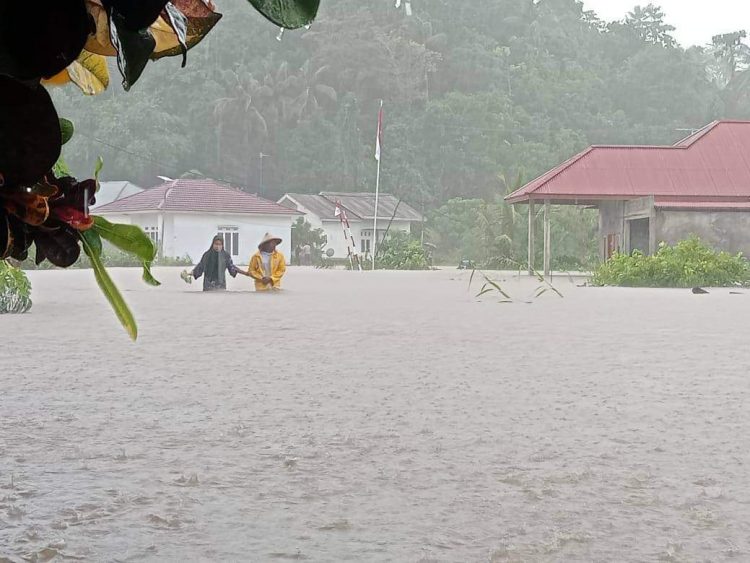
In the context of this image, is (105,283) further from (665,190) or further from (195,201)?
(195,201)

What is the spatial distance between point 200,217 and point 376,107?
1485cm

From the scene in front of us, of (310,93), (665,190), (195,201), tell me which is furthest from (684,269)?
(310,93)

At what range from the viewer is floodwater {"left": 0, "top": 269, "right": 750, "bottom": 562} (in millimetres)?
3332

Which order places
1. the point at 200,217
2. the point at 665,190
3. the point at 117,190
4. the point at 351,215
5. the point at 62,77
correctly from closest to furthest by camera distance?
1. the point at 62,77
2. the point at 665,190
3. the point at 200,217
4. the point at 351,215
5. the point at 117,190

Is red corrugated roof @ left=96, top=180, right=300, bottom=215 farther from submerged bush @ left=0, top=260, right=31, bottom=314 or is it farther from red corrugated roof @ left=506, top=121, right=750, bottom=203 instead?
submerged bush @ left=0, top=260, right=31, bottom=314

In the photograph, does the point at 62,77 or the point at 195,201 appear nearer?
the point at 62,77

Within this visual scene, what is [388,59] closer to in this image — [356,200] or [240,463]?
[356,200]

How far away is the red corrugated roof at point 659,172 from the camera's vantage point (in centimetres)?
2516

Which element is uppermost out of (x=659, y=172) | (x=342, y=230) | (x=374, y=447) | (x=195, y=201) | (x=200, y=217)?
(x=195, y=201)

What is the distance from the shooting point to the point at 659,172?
86.1 ft

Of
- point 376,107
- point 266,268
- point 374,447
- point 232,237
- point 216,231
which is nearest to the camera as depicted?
point 374,447

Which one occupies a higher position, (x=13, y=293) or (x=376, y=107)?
(x=376, y=107)

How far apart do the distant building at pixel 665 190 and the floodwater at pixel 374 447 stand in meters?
14.3

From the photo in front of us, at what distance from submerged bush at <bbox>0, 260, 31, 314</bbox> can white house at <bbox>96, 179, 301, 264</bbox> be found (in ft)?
86.3
